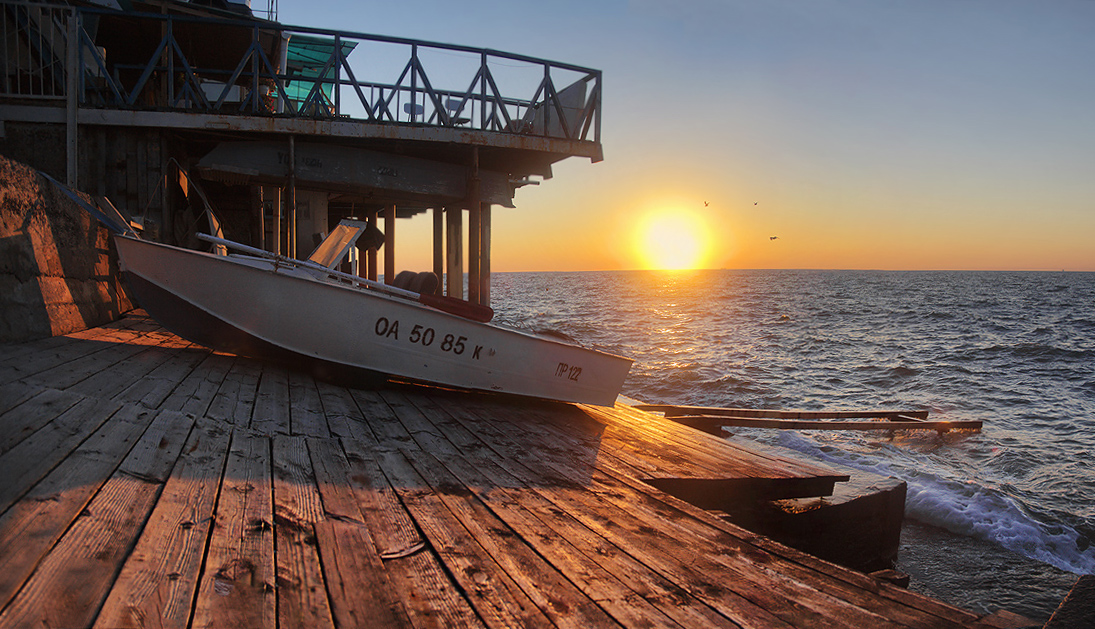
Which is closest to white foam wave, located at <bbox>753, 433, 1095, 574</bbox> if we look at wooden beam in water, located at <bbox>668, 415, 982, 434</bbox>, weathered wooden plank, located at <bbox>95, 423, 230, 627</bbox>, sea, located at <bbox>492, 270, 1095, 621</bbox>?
sea, located at <bbox>492, 270, 1095, 621</bbox>

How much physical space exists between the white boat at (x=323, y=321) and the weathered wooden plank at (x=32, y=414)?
212 centimetres

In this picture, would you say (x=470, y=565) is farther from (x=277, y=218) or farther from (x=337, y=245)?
(x=277, y=218)

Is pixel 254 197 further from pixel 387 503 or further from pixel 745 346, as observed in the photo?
pixel 745 346

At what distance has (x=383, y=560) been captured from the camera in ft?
7.16

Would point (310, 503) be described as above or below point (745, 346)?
above

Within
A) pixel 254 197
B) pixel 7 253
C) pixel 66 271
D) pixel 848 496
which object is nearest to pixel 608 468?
pixel 848 496

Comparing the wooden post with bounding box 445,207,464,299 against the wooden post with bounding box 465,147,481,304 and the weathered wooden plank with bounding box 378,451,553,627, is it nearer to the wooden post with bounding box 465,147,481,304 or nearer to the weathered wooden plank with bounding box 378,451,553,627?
the wooden post with bounding box 465,147,481,304

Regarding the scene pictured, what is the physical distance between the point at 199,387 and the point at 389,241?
49.8ft

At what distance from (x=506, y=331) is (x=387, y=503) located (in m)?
2.94

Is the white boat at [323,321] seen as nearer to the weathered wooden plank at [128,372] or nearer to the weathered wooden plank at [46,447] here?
the weathered wooden plank at [128,372]

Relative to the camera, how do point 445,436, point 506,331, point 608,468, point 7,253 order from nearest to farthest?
point 608,468 → point 445,436 → point 7,253 → point 506,331

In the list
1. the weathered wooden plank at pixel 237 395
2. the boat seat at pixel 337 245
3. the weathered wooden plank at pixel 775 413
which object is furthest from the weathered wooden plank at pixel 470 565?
the weathered wooden plank at pixel 775 413

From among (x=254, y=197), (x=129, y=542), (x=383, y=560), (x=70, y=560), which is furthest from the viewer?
(x=254, y=197)

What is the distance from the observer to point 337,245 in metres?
6.79
